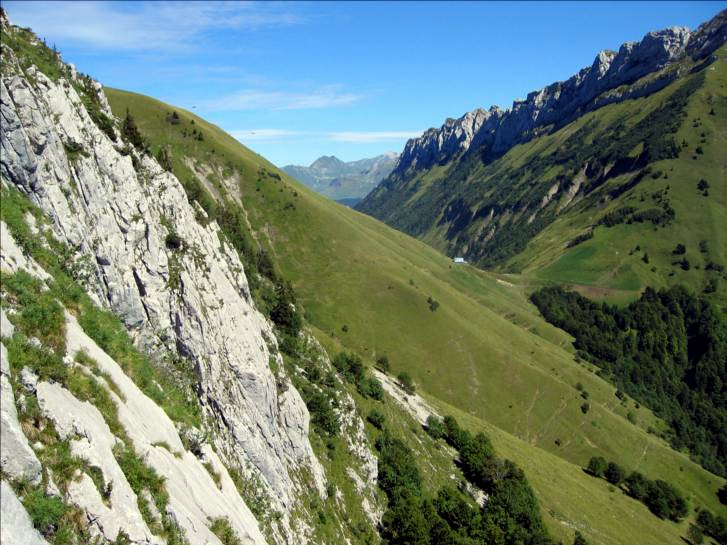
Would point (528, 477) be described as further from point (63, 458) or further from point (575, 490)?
point (63, 458)

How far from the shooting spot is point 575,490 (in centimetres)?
10762

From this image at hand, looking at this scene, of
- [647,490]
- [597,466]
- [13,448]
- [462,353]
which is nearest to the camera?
[13,448]

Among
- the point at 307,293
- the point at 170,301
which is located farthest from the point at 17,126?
the point at 307,293

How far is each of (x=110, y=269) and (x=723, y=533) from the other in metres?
160

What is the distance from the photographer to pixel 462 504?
74500 millimetres

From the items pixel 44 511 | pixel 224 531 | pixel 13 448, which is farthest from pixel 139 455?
pixel 13 448

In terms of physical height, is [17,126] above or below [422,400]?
above

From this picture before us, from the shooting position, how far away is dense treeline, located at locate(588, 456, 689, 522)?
122 meters

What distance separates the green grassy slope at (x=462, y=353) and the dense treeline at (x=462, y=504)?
1716 centimetres

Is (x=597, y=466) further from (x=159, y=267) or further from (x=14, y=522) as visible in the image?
(x=14, y=522)

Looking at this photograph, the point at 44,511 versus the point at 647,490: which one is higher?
the point at 44,511

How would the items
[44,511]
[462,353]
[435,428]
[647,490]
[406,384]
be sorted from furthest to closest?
1. [462,353]
2. [647,490]
3. [406,384]
4. [435,428]
5. [44,511]

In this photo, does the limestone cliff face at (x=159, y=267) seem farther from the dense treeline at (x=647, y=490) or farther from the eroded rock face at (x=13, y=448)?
the dense treeline at (x=647, y=490)

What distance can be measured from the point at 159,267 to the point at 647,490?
140m
